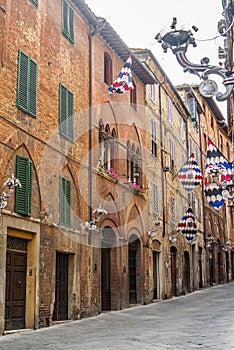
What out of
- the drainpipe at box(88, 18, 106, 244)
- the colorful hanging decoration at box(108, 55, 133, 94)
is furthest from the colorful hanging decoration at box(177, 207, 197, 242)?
the colorful hanging decoration at box(108, 55, 133, 94)

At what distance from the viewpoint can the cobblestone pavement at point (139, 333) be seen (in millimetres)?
11125

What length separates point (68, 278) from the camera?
16.3 metres

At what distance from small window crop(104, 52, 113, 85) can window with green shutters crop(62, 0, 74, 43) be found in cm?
319

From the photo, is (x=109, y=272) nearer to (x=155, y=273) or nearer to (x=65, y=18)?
(x=155, y=273)

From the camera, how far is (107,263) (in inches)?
768

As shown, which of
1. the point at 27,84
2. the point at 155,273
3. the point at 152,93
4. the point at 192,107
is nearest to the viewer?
the point at 27,84

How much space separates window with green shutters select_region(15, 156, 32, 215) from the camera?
44.2ft

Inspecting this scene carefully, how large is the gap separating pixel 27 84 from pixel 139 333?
22.4 feet

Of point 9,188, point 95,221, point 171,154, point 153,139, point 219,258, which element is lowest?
point 219,258

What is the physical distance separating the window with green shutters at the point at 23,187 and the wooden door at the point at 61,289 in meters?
2.59

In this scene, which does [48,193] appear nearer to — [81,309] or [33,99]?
[33,99]

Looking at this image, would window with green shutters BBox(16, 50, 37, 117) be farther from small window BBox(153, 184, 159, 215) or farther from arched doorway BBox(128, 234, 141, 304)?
small window BBox(153, 184, 159, 215)

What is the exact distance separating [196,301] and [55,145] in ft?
37.3

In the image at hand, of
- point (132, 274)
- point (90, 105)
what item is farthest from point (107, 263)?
point (90, 105)
